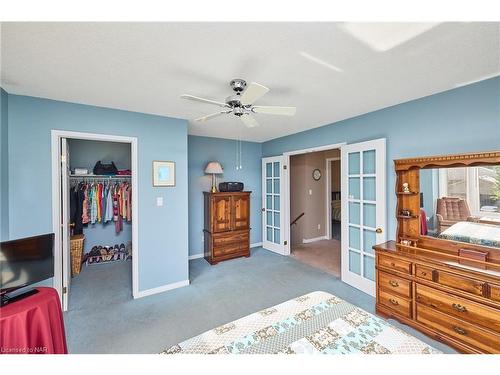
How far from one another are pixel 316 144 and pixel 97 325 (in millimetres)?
3708

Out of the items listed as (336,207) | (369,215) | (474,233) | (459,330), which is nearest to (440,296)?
(459,330)

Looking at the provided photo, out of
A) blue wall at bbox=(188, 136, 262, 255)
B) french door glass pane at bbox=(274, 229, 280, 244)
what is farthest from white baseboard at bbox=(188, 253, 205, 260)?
french door glass pane at bbox=(274, 229, 280, 244)

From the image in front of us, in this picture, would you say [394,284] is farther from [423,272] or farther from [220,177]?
[220,177]

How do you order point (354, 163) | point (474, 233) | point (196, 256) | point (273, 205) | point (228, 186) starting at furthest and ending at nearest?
1. point (273, 205)
2. point (196, 256)
3. point (228, 186)
4. point (354, 163)
5. point (474, 233)

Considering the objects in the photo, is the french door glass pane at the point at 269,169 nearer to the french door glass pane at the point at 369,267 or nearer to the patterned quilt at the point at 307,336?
the french door glass pane at the point at 369,267

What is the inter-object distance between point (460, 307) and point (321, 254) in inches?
105

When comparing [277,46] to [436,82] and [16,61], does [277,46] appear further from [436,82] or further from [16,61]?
[16,61]

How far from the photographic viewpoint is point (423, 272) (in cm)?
197

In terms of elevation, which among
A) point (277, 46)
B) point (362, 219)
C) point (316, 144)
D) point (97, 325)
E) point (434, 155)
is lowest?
point (97, 325)

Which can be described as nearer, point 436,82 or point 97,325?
point 436,82

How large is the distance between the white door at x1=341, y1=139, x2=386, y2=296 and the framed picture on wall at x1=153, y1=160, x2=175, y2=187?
96.7 inches

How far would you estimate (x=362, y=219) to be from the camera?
2.87 meters
